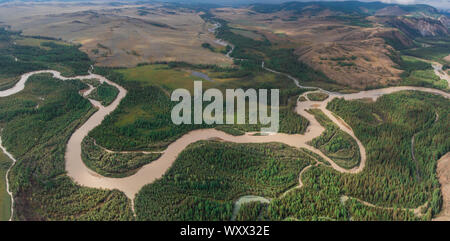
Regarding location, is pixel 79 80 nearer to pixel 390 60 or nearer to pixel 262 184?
pixel 262 184

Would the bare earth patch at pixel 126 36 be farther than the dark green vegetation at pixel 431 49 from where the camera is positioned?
No

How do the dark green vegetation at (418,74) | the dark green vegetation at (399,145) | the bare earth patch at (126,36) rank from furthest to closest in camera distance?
1. the bare earth patch at (126,36)
2. the dark green vegetation at (418,74)
3. the dark green vegetation at (399,145)

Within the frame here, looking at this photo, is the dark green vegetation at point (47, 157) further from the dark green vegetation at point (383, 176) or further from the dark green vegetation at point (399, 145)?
the dark green vegetation at point (399, 145)

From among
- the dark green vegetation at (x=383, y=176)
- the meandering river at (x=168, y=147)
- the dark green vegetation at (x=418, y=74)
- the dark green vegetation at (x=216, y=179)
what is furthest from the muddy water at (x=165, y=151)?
the dark green vegetation at (x=418, y=74)

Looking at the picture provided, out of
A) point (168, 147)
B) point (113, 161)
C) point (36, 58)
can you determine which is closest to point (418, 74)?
point (168, 147)

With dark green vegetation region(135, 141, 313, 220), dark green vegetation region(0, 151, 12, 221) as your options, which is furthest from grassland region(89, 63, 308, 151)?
dark green vegetation region(0, 151, 12, 221)

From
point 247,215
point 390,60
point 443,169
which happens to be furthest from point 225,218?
point 390,60
